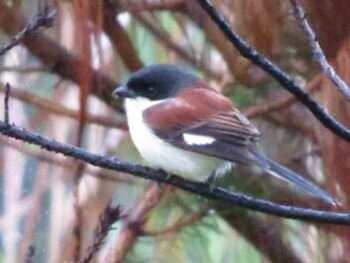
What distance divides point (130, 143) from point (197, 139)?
743mm

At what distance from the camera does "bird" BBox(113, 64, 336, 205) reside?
1.75 m

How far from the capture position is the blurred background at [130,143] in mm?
2238

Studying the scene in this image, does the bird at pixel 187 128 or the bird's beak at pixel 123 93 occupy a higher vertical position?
the bird's beak at pixel 123 93

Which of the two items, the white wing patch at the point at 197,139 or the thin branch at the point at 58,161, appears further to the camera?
the thin branch at the point at 58,161

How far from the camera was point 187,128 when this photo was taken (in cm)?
186

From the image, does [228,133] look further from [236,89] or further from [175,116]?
[236,89]

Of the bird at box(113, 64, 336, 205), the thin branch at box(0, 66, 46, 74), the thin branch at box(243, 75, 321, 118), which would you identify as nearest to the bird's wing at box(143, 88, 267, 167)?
the bird at box(113, 64, 336, 205)

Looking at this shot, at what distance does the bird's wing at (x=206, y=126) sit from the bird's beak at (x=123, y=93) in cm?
7

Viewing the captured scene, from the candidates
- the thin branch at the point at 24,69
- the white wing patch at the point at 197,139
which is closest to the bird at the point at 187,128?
the white wing patch at the point at 197,139

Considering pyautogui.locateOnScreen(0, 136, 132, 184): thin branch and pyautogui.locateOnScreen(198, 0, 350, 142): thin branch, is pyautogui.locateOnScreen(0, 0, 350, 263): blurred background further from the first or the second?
pyautogui.locateOnScreen(198, 0, 350, 142): thin branch

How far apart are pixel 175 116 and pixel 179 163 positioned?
16 centimetres

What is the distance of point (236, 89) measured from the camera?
2346 millimetres

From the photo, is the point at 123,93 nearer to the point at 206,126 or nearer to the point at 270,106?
the point at 206,126

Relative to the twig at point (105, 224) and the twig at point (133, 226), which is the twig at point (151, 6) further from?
the twig at point (105, 224)
